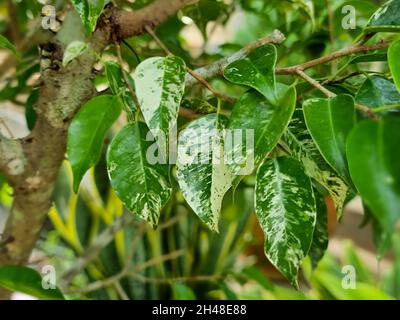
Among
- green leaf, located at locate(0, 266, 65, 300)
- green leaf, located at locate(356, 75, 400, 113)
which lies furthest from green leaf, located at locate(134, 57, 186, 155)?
green leaf, located at locate(0, 266, 65, 300)

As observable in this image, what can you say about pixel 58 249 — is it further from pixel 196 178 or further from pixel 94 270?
pixel 196 178

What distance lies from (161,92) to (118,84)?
2.1 inches

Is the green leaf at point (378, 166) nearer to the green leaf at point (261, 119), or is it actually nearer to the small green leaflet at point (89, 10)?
the green leaf at point (261, 119)

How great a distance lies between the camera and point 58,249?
3.54 feet

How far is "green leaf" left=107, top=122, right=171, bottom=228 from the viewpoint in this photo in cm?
34

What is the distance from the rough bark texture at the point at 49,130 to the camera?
0.43 metres

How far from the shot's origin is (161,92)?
0.33 m

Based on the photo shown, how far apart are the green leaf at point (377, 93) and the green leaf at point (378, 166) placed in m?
0.10

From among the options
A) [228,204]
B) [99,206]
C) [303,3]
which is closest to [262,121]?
[303,3]

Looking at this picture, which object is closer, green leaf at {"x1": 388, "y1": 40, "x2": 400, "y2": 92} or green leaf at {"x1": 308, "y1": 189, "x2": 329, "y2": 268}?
green leaf at {"x1": 388, "y1": 40, "x2": 400, "y2": 92}

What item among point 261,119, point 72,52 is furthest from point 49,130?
point 261,119

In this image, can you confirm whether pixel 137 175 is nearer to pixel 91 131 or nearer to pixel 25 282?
pixel 91 131

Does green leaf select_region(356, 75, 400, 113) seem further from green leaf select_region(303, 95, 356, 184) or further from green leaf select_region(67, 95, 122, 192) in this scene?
green leaf select_region(67, 95, 122, 192)
